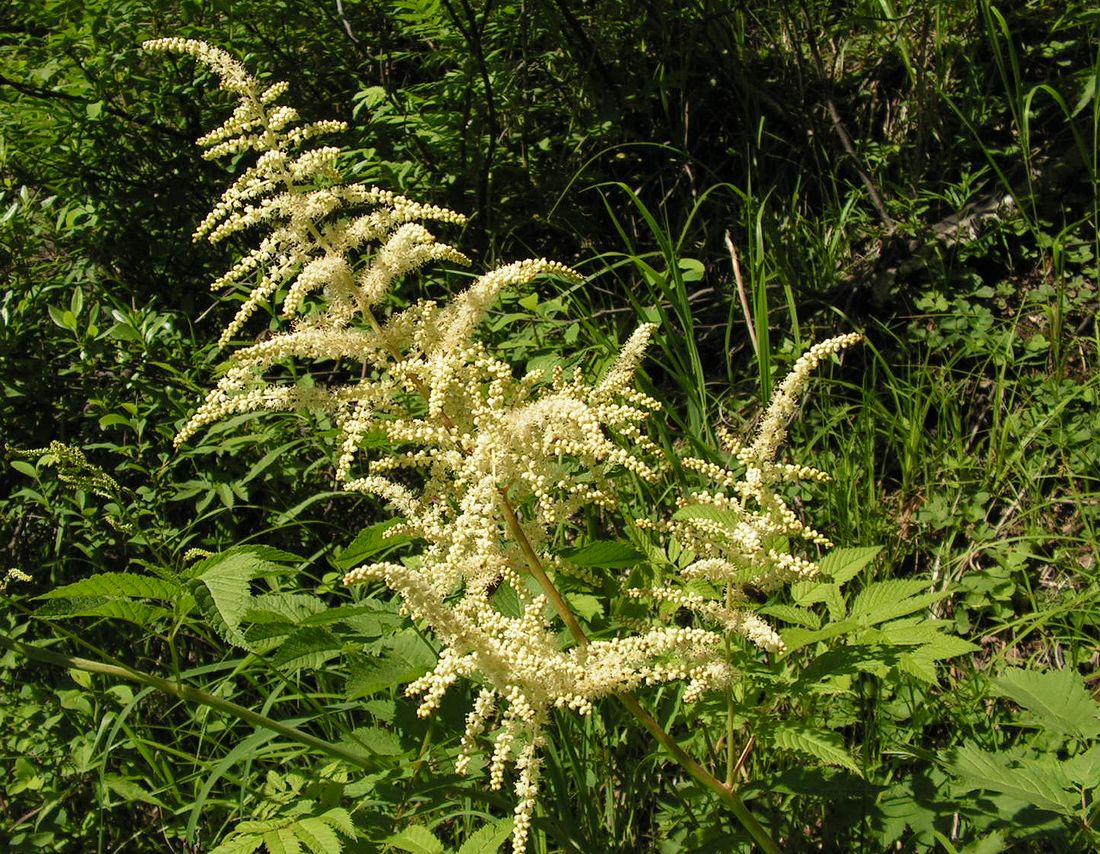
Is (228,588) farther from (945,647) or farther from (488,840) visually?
(945,647)

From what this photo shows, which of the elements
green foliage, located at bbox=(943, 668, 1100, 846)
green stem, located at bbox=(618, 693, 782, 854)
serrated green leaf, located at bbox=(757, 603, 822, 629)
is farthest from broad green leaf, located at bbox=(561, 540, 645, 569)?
A: green foliage, located at bbox=(943, 668, 1100, 846)

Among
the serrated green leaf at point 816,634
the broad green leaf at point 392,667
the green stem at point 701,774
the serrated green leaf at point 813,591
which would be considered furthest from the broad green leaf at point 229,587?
the serrated green leaf at point 813,591

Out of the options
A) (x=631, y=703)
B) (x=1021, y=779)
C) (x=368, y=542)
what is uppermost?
(x=368, y=542)

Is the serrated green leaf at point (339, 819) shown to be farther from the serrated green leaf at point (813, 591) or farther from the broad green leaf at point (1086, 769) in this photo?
the broad green leaf at point (1086, 769)

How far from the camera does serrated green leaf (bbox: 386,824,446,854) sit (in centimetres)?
200

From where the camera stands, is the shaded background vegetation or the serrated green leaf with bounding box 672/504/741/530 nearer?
the serrated green leaf with bounding box 672/504/741/530

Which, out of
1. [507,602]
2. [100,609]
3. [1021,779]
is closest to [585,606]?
[507,602]

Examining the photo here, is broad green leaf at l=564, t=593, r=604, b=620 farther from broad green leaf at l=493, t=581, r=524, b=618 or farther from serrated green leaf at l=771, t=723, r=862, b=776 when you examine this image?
serrated green leaf at l=771, t=723, r=862, b=776

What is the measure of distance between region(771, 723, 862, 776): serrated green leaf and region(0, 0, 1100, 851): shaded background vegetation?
1002 mm

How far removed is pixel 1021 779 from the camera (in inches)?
81.4

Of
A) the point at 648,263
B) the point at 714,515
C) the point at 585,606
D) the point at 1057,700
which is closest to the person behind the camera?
the point at 714,515

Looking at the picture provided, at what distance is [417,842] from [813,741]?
34.2 inches

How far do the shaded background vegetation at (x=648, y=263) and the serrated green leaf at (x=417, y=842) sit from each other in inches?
41.8

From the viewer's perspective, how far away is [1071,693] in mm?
2246
